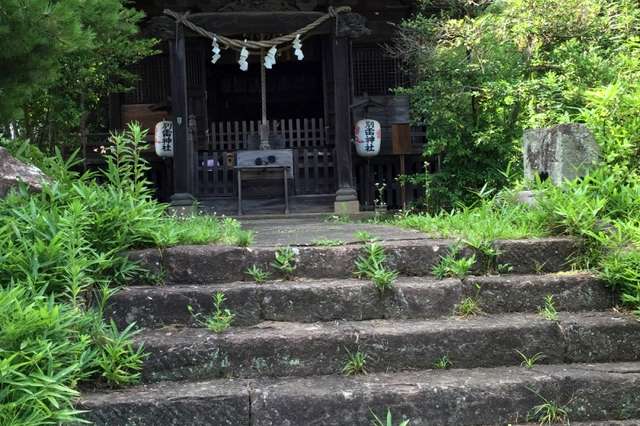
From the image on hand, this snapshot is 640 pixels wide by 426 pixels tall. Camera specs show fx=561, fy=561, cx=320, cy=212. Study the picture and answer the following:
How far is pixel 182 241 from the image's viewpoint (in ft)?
11.9

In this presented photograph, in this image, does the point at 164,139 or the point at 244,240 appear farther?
the point at 164,139

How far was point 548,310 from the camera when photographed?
3.21 meters

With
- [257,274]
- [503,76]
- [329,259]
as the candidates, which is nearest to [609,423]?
[329,259]

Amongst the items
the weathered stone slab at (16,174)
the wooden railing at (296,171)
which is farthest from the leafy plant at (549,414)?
the wooden railing at (296,171)

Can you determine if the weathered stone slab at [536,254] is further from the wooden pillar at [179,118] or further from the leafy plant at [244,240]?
the wooden pillar at [179,118]

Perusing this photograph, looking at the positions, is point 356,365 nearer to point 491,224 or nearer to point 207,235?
point 207,235

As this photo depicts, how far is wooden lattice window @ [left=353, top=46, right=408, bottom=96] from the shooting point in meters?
11.4

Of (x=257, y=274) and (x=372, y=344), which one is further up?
(x=257, y=274)

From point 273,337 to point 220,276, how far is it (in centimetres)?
73

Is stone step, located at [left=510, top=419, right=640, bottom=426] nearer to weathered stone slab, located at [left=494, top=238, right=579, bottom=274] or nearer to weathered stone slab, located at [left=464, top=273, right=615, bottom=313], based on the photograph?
weathered stone slab, located at [left=464, top=273, right=615, bottom=313]

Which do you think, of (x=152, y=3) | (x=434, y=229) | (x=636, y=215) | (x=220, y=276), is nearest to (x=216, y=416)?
(x=220, y=276)

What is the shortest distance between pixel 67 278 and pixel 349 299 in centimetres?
152

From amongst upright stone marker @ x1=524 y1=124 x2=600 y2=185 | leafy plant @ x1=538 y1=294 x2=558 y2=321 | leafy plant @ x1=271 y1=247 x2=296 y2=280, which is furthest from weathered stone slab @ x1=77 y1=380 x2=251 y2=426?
upright stone marker @ x1=524 y1=124 x2=600 y2=185

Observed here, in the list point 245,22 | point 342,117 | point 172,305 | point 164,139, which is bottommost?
point 172,305
